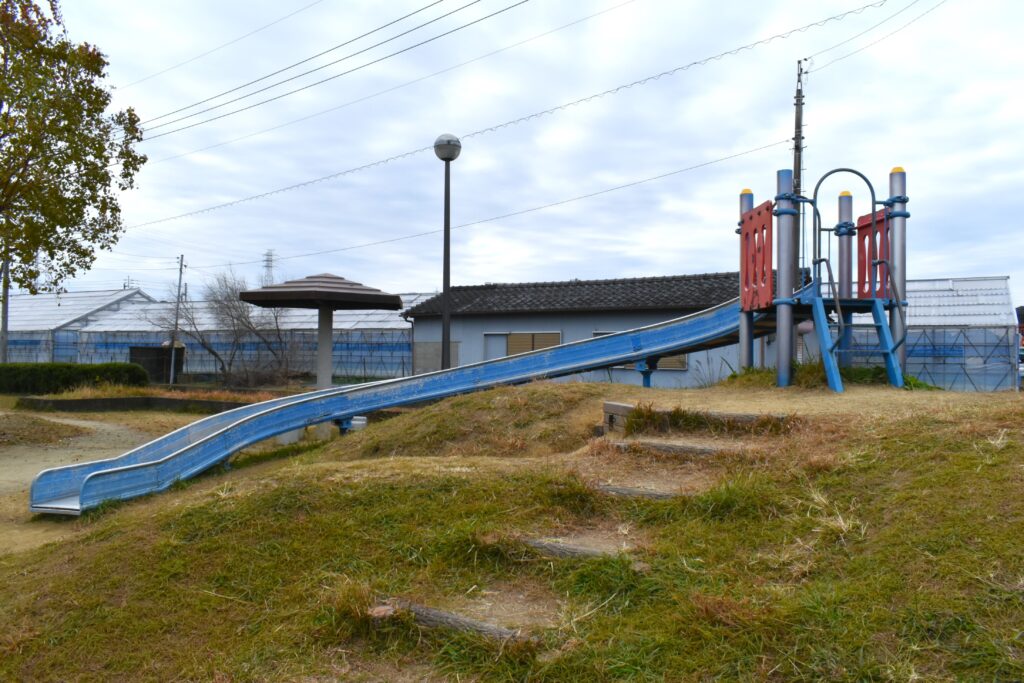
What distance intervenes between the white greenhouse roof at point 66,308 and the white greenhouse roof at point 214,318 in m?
0.63

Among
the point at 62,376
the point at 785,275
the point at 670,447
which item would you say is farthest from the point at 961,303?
the point at 62,376

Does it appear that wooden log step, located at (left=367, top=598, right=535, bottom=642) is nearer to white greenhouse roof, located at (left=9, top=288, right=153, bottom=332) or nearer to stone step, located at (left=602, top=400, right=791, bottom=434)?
stone step, located at (left=602, top=400, right=791, bottom=434)

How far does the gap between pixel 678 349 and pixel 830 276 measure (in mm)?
3021

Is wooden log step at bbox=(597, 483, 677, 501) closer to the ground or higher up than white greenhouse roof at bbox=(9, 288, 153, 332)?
closer to the ground

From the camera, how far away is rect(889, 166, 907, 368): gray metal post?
8484 mm

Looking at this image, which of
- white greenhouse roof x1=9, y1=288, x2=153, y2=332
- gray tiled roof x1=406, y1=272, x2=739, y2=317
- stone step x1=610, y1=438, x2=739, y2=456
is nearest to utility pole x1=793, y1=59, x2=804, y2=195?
gray tiled roof x1=406, y1=272, x2=739, y2=317

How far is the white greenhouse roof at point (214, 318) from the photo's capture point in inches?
1372

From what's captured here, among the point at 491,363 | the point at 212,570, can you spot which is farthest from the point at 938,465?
the point at 491,363

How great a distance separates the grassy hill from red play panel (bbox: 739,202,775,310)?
3237 millimetres

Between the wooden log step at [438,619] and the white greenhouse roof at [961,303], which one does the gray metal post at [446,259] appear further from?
the white greenhouse roof at [961,303]

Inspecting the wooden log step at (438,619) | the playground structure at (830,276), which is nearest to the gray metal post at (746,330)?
the playground structure at (830,276)

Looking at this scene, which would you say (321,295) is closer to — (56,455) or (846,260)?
(56,455)

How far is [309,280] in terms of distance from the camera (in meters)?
13.4

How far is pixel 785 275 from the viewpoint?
8227mm
